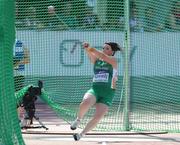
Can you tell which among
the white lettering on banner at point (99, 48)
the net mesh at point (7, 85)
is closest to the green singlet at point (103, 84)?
the net mesh at point (7, 85)

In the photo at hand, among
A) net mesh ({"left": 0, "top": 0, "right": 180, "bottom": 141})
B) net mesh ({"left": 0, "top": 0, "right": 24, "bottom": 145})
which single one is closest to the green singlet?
net mesh ({"left": 0, "top": 0, "right": 24, "bottom": 145})

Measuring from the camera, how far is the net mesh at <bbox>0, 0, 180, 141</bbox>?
574 inches

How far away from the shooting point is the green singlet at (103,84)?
35.2 ft

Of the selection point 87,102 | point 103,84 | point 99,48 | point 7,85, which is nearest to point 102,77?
point 103,84

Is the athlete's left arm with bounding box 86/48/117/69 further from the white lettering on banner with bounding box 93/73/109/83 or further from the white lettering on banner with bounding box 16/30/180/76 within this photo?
the white lettering on banner with bounding box 16/30/180/76

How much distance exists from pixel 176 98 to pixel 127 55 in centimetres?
318

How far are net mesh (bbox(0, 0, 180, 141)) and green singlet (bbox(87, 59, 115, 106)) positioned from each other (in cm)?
269

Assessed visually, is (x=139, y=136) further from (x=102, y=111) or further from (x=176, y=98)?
(x=176, y=98)

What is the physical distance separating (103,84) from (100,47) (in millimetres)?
→ 5541

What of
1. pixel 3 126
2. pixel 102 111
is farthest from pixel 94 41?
pixel 3 126

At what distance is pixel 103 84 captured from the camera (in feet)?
35.6

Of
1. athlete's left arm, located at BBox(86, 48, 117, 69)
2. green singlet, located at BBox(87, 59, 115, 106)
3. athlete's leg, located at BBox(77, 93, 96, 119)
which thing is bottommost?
athlete's leg, located at BBox(77, 93, 96, 119)

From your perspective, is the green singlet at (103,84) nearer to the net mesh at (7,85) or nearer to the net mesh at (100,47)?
the net mesh at (7,85)

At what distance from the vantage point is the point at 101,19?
50.9 feet
